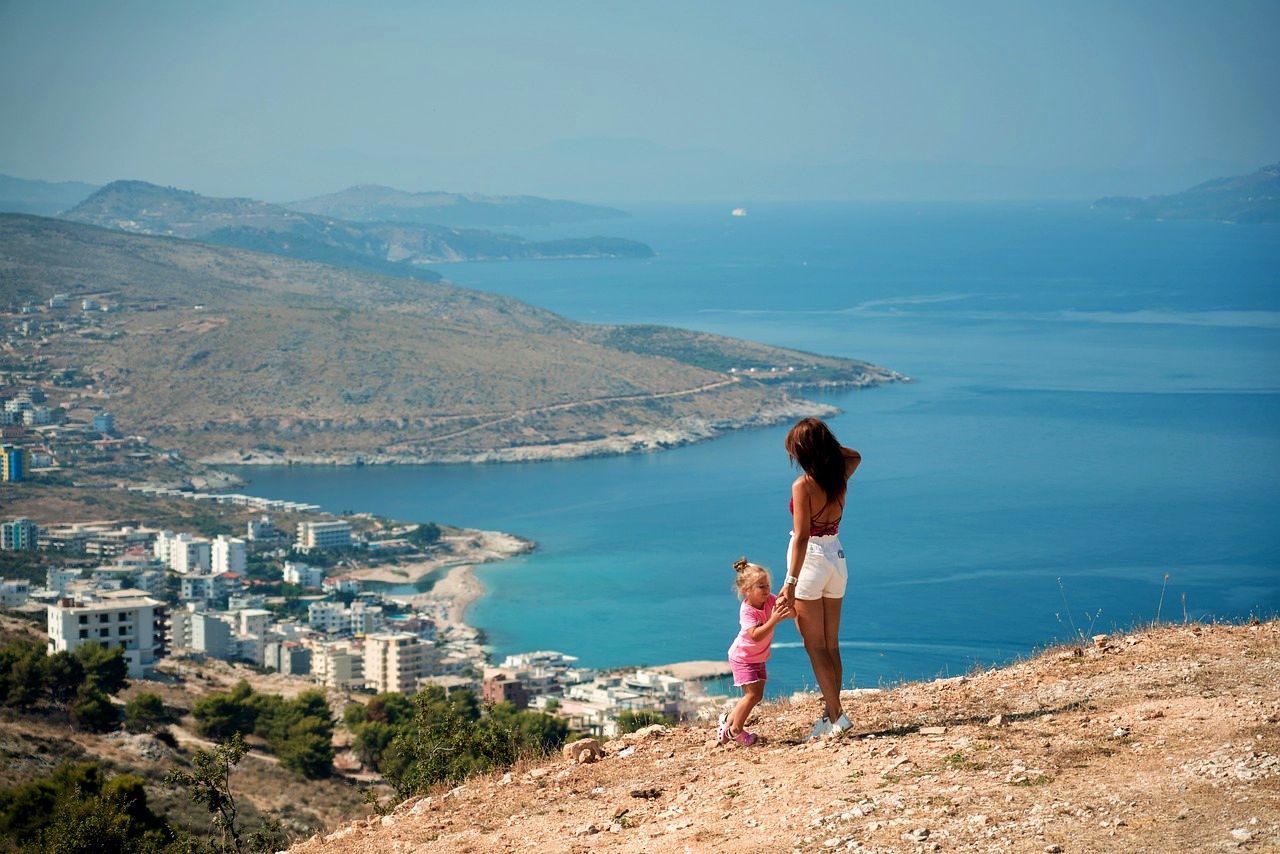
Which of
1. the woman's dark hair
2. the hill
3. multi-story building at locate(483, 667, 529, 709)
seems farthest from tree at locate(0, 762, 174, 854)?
the hill

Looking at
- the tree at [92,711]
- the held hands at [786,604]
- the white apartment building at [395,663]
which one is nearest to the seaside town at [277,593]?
the white apartment building at [395,663]

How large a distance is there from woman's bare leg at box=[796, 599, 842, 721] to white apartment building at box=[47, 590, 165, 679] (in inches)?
1081

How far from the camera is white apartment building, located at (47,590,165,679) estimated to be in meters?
31.9

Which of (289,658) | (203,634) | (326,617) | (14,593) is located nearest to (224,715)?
(289,658)

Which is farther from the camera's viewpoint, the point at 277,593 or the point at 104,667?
the point at 277,593

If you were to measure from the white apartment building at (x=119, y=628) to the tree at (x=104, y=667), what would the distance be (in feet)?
19.7

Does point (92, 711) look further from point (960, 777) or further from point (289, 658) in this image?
point (289, 658)

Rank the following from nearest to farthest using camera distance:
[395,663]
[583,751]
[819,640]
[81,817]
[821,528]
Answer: [821,528], [819,640], [583,751], [81,817], [395,663]

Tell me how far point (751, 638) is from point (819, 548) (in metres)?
0.56

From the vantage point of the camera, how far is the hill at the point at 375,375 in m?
87.4

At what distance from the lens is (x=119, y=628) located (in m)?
33.0

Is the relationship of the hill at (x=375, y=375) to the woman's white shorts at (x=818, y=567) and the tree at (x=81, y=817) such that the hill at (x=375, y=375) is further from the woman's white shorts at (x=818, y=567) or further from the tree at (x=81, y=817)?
the woman's white shorts at (x=818, y=567)

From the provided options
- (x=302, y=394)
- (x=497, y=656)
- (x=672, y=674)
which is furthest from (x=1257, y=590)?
(x=302, y=394)

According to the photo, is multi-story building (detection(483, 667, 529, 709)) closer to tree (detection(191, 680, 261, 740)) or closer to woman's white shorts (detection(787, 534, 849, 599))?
tree (detection(191, 680, 261, 740))
